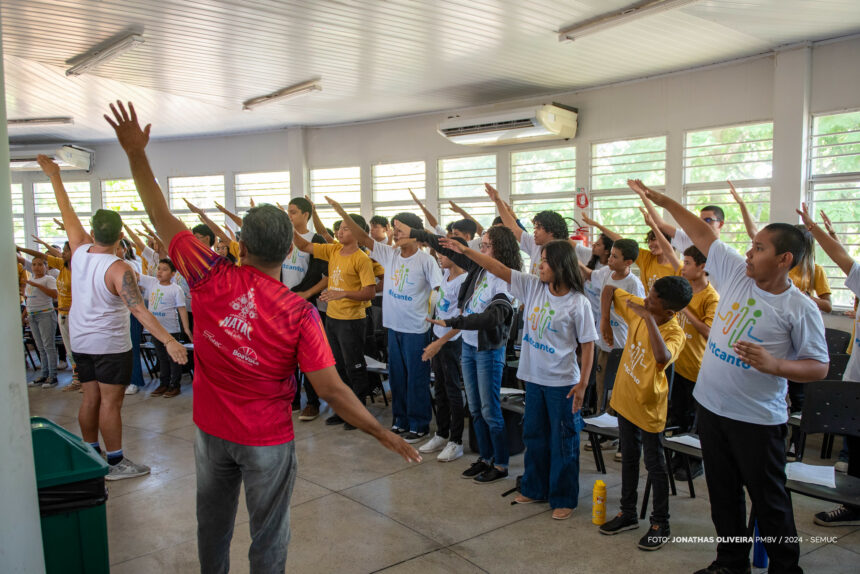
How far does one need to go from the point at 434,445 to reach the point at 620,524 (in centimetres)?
184

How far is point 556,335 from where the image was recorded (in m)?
3.75

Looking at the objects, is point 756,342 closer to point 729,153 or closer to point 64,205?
point 64,205

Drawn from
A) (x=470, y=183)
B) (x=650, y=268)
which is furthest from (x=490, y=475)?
(x=470, y=183)

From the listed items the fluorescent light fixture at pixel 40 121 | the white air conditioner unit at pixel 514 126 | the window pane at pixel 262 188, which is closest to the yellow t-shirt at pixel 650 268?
the white air conditioner unit at pixel 514 126

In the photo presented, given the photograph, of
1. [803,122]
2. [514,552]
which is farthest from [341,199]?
[514,552]

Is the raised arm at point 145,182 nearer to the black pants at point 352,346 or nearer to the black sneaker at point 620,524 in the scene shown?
the black sneaker at point 620,524

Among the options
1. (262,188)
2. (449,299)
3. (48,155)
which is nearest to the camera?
(449,299)

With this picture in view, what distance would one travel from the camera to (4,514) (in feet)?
6.31

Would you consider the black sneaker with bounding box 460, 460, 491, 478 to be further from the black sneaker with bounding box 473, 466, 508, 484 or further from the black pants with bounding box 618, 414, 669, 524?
the black pants with bounding box 618, 414, 669, 524

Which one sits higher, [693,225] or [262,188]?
[262,188]

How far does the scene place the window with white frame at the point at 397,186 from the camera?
1135cm

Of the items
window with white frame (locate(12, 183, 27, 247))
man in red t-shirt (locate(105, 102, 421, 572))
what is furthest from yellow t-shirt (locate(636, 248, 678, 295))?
window with white frame (locate(12, 183, 27, 247))

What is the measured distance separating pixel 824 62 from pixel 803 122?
2.26 feet

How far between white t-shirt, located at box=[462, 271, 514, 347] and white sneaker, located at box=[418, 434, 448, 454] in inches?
43.2
